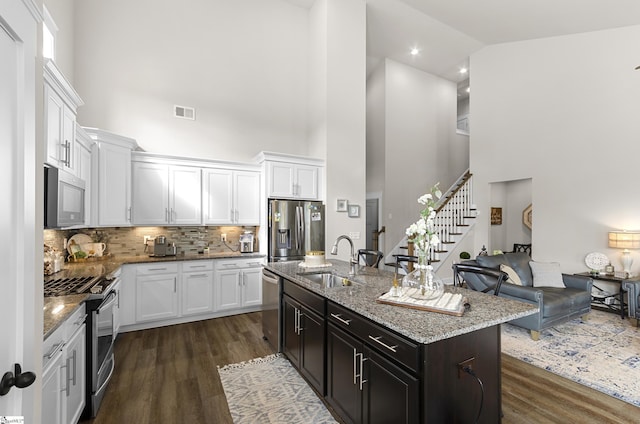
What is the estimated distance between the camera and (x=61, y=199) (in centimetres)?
231

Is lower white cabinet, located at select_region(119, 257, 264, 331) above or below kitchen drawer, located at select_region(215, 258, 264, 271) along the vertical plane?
below

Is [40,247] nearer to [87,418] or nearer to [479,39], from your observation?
[87,418]

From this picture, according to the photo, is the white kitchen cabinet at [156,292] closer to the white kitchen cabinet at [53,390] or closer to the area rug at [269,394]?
the area rug at [269,394]

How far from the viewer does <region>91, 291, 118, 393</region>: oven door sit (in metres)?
2.22

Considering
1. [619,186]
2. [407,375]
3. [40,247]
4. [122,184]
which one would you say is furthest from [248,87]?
[619,186]

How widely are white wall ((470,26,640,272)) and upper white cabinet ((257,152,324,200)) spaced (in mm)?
4373

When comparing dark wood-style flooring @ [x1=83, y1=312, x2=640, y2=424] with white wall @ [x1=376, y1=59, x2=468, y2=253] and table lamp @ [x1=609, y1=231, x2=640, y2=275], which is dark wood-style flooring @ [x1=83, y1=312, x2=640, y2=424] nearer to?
table lamp @ [x1=609, y1=231, x2=640, y2=275]

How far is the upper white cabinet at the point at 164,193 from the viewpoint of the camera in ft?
14.0

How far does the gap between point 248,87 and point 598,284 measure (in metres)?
7.17

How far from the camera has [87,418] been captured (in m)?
2.22

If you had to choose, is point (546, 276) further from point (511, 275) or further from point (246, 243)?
point (246, 243)

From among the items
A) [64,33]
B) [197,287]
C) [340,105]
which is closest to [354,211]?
[340,105]

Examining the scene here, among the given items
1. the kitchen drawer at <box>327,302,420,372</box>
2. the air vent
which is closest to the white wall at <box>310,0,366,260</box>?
the air vent

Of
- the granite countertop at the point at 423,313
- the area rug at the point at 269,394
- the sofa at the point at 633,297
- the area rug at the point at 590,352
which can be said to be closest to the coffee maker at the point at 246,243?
the area rug at the point at 269,394
